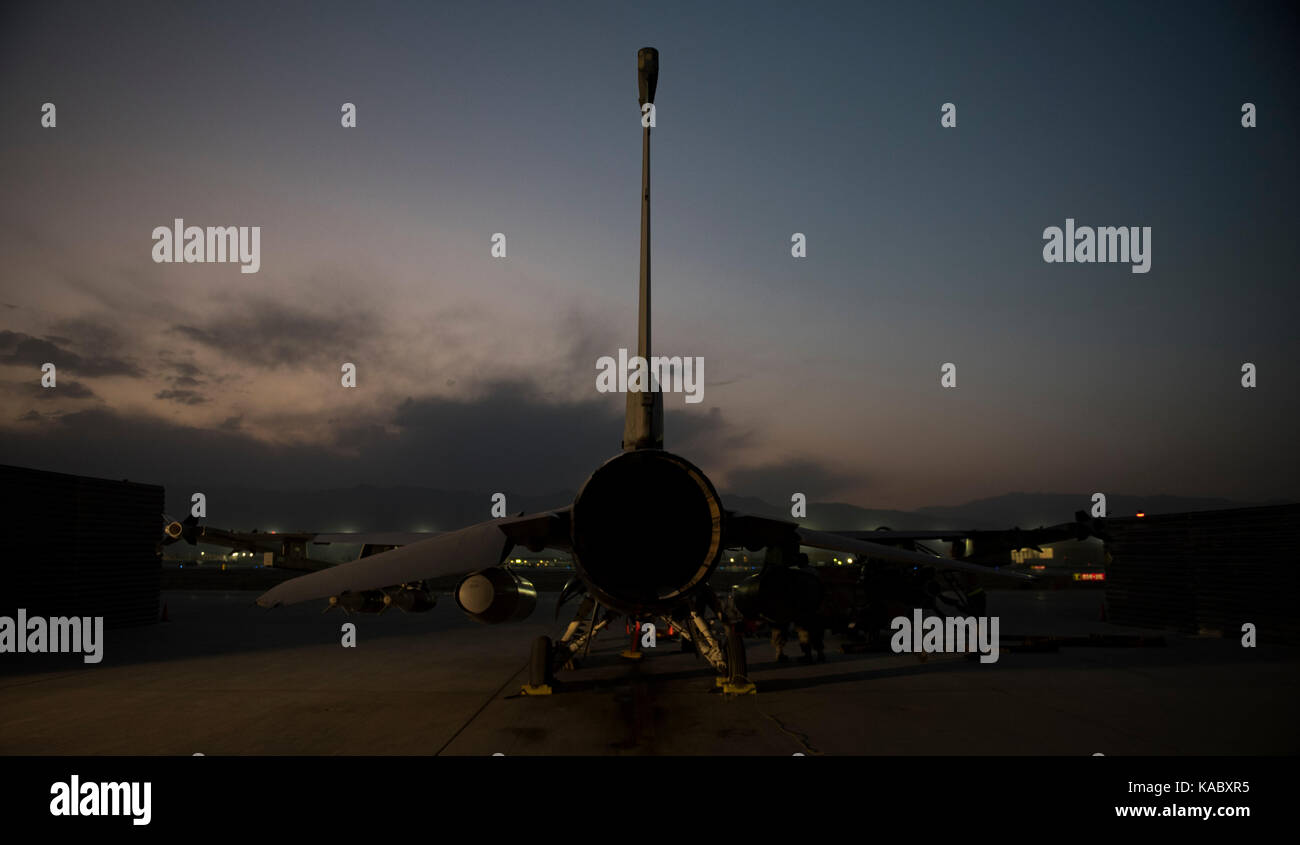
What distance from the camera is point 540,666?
391 inches

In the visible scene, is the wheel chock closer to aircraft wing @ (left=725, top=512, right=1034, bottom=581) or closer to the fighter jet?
aircraft wing @ (left=725, top=512, right=1034, bottom=581)

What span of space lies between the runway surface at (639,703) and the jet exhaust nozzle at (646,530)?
4.94ft

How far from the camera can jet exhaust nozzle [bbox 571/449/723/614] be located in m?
7.30

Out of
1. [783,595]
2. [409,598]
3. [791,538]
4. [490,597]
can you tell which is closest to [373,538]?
[409,598]

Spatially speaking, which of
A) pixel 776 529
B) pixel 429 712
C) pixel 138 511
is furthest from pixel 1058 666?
pixel 138 511

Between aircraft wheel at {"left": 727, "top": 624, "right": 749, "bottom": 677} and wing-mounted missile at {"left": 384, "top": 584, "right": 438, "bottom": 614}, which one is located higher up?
wing-mounted missile at {"left": 384, "top": 584, "right": 438, "bottom": 614}

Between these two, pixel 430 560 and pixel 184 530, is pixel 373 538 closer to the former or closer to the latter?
pixel 184 530

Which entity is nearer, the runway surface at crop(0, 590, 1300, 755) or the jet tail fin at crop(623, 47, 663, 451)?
the runway surface at crop(0, 590, 1300, 755)

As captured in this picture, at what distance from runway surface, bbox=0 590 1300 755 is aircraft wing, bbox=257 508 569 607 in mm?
1491

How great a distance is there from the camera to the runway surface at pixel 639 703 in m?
7.10

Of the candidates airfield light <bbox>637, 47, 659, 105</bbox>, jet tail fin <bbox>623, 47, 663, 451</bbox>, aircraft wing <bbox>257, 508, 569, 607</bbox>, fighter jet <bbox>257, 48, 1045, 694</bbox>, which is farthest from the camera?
airfield light <bbox>637, 47, 659, 105</bbox>

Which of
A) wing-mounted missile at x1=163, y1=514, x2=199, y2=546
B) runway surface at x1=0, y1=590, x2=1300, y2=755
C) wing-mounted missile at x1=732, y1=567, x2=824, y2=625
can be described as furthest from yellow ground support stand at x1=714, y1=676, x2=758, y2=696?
wing-mounted missile at x1=163, y1=514, x2=199, y2=546

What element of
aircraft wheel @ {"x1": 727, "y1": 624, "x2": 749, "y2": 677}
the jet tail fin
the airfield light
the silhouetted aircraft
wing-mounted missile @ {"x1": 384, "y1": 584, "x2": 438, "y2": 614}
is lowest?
aircraft wheel @ {"x1": 727, "y1": 624, "x2": 749, "y2": 677}
